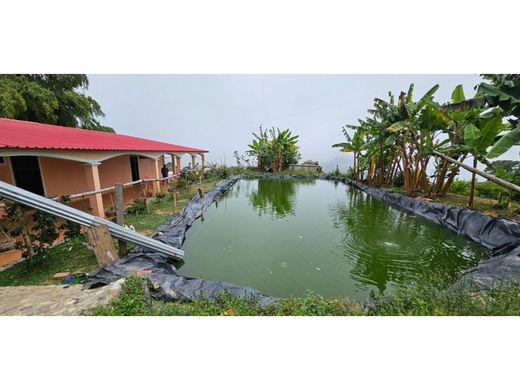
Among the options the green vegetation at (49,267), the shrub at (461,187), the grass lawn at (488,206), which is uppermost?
the shrub at (461,187)

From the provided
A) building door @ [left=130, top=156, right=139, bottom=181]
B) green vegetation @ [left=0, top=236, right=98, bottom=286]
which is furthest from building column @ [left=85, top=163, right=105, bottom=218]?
building door @ [left=130, top=156, right=139, bottom=181]

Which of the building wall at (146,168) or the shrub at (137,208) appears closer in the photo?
the shrub at (137,208)

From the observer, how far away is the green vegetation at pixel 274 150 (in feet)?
67.3

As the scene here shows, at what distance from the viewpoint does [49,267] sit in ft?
13.7

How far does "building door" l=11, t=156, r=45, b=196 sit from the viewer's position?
21.2 feet

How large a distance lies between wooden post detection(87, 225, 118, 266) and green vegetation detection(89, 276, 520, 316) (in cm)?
125

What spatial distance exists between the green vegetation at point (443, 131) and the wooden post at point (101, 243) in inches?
293

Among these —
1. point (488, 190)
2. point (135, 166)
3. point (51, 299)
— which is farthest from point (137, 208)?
point (488, 190)

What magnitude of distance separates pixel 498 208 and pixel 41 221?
467 inches

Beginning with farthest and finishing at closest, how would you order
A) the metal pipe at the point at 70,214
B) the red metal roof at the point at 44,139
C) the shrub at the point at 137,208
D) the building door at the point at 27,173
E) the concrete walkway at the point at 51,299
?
the shrub at the point at 137,208 → the building door at the point at 27,173 → the red metal roof at the point at 44,139 → the metal pipe at the point at 70,214 → the concrete walkway at the point at 51,299

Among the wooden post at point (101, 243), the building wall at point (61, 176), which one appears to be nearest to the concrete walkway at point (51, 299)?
the wooden post at point (101, 243)

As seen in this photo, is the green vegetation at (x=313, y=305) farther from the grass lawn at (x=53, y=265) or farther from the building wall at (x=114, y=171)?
the building wall at (x=114, y=171)

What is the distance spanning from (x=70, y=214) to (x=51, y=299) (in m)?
1.41

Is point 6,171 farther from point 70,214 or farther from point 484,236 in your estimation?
point 484,236
